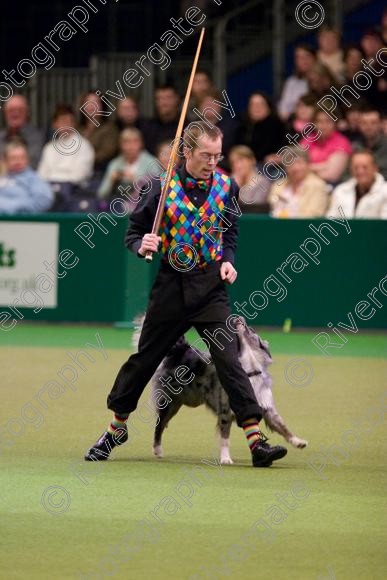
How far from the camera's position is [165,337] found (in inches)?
306

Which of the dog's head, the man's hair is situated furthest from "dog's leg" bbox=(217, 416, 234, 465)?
the man's hair

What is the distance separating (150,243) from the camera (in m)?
7.33

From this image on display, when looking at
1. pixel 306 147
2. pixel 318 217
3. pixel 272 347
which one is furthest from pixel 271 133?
pixel 272 347

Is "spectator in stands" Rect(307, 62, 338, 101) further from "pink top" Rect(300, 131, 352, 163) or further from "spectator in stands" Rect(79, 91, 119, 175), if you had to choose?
"spectator in stands" Rect(79, 91, 119, 175)

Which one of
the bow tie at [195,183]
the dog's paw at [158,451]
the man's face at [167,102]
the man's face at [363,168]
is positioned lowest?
the dog's paw at [158,451]

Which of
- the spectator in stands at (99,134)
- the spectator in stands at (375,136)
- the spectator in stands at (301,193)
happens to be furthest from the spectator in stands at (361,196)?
the spectator in stands at (99,134)

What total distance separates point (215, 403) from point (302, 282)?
6621mm

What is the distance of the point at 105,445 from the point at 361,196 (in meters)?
6.80

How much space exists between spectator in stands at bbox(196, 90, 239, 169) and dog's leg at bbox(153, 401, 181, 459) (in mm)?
7617

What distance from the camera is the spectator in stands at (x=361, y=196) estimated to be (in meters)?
14.0

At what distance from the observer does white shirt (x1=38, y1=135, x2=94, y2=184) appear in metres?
16.4

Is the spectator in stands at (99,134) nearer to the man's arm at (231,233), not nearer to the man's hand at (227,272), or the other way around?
the man's arm at (231,233)

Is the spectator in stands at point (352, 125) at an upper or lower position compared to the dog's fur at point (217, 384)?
upper

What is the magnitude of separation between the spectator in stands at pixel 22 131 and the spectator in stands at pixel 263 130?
2758 millimetres
